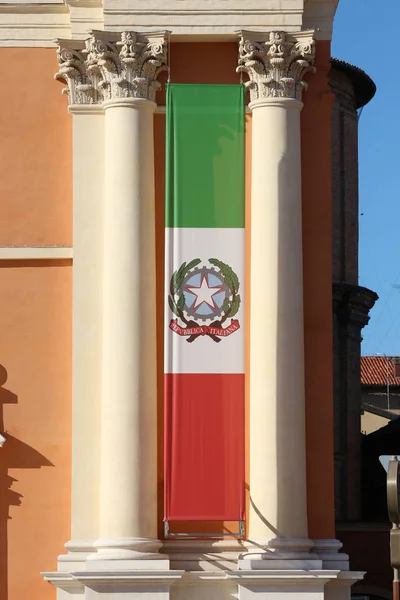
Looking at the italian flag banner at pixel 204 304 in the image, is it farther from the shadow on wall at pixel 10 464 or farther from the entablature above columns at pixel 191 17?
the shadow on wall at pixel 10 464

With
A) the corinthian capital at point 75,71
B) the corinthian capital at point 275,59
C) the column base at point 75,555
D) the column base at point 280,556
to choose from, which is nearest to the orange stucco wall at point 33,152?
the corinthian capital at point 75,71

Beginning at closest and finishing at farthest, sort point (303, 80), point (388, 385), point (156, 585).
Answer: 1. point (156, 585)
2. point (303, 80)
3. point (388, 385)

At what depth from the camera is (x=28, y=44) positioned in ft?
75.7

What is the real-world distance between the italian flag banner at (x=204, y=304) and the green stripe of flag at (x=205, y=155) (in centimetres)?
1

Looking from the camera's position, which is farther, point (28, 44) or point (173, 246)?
point (28, 44)

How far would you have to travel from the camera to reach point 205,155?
72.0ft

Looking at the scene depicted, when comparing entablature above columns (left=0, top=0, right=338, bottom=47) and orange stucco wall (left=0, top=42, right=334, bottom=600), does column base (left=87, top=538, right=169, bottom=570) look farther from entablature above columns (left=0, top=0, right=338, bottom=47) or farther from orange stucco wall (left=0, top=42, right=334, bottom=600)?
entablature above columns (left=0, top=0, right=338, bottom=47)

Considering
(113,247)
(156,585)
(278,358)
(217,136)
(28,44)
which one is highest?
(28,44)

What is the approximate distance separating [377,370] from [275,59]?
4328cm

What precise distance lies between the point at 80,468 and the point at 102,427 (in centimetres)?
66

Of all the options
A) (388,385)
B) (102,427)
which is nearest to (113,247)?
(102,427)

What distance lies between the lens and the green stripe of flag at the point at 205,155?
21.7 m

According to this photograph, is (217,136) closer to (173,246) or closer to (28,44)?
(173,246)

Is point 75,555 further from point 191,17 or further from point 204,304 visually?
point 191,17
